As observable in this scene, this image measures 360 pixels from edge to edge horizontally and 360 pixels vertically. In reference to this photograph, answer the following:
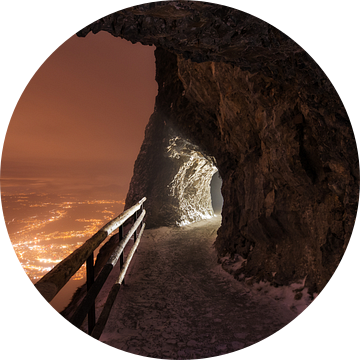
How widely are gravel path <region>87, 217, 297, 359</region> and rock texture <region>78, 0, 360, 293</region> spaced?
28.0 inches

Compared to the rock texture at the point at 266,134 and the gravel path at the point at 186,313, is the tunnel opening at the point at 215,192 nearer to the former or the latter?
the rock texture at the point at 266,134

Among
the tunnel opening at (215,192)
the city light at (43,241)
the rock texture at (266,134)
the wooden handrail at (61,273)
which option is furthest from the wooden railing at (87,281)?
the city light at (43,241)

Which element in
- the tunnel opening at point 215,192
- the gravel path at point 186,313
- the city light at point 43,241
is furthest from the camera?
the city light at point 43,241

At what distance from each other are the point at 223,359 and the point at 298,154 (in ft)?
9.48

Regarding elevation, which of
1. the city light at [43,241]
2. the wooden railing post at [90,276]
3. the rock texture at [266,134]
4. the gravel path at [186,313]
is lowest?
the city light at [43,241]

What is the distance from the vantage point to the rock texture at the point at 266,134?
7.38 feet

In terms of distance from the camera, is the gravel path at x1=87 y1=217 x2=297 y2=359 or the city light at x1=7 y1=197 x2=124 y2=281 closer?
the gravel path at x1=87 y1=217 x2=297 y2=359

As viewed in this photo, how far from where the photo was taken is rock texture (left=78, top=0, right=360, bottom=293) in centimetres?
225

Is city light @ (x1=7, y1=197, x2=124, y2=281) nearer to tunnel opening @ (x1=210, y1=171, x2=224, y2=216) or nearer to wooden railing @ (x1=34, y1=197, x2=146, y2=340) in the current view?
tunnel opening @ (x1=210, y1=171, x2=224, y2=216)

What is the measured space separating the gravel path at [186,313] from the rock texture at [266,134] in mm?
711

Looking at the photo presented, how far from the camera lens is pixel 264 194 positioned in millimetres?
4578

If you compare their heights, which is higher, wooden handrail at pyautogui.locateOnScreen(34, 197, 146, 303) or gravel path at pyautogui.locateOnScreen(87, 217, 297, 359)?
wooden handrail at pyautogui.locateOnScreen(34, 197, 146, 303)

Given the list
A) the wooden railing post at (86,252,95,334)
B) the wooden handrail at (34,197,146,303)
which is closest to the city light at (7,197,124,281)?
the wooden railing post at (86,252,95,334)

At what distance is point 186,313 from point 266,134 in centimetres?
335
